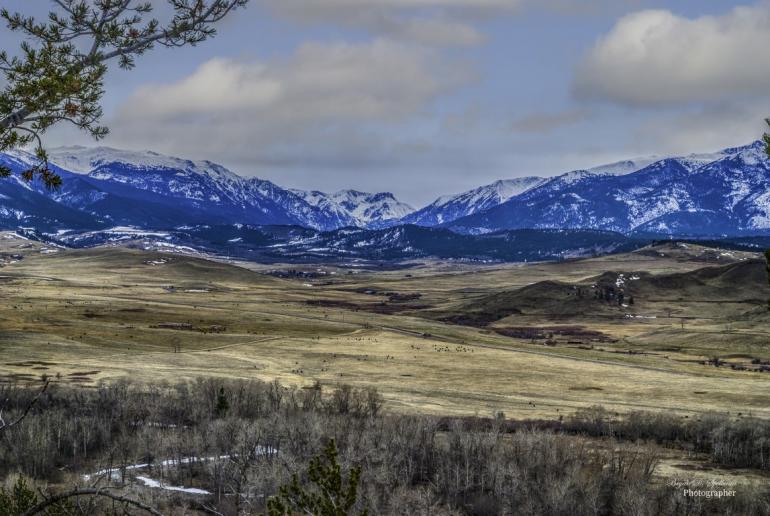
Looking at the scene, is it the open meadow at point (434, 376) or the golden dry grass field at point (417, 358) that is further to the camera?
the golden dry grass field at point (417, 358)

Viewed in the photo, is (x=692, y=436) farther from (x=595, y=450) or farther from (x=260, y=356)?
(x=260, y=356)

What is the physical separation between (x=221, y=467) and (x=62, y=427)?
74.6 feet

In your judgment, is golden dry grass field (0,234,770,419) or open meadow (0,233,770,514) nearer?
open meadow (0,233,770,514)

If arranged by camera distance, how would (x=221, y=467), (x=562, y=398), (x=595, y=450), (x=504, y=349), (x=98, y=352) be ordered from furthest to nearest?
1. (x=504, y=349)
2. (x=98, y=352)
3. (x=562, y=398)
4. (x=595, y=450)
5. (x=221, y=467)

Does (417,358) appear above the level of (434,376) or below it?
above

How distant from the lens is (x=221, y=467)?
2275 inches

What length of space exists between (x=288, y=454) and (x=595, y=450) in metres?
29.3

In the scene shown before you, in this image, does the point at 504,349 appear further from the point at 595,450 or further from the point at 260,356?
the point at 595,450

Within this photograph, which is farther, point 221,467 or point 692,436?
point 692,436

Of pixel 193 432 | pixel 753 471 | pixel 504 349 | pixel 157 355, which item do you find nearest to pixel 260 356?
pixel 157 355

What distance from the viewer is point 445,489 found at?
2338 inches

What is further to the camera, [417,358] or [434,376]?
[417,358]

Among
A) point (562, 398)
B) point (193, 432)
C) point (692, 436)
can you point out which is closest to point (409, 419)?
point (193, 432)

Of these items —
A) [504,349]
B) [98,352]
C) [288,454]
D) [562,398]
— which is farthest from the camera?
[504,349]
